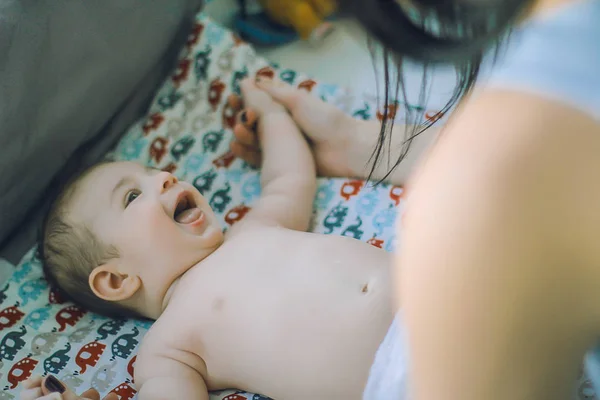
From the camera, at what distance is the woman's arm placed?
12.3 inches

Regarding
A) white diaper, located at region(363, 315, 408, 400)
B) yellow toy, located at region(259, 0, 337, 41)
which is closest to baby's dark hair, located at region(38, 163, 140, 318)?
white diaper, located at region(363, 315, 408, 400)

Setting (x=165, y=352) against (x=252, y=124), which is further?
(x=252, y=124)

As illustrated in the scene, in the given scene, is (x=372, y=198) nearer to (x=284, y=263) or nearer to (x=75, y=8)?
(x=284, y=263)

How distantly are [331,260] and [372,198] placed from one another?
0.77 ft

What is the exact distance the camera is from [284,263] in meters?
0.91

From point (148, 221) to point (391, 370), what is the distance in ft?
1.63

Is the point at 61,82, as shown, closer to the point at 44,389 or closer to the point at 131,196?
the point at 131,196

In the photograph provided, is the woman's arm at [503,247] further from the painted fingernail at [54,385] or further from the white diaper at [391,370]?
the painted fingernail at [54,385]

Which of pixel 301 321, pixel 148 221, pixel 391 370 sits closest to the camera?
pixel 391 370

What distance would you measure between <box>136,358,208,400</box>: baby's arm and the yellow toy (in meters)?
1.04

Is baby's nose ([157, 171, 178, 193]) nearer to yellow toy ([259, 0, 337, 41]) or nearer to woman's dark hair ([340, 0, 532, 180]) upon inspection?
woman's dark hair ([340, 0, 532, 180])

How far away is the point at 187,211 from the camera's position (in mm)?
1033

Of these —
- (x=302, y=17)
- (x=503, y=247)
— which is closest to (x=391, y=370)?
(x=503, y=247)

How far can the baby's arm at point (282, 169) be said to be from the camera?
3.48 feet
